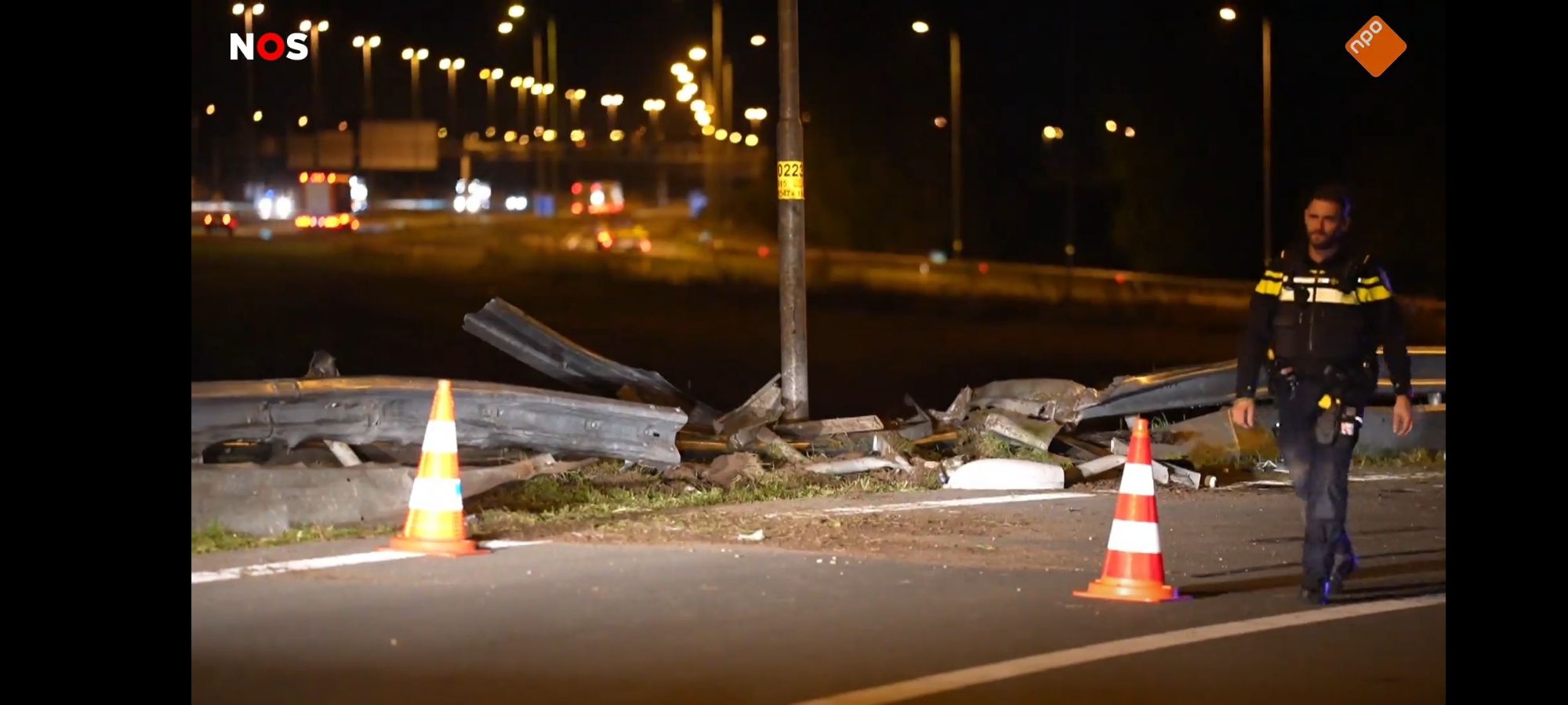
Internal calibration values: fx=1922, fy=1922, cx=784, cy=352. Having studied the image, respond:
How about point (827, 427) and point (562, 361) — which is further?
point (562, 361)

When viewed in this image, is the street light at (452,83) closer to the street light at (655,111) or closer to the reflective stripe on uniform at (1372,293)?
the street light at (655,111)

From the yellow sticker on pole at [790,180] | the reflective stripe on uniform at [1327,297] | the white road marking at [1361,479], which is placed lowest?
the white road marking at [1361,479]

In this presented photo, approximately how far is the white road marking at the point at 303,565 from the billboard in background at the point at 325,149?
60189mm

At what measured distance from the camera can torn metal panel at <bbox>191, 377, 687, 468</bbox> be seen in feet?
36.2

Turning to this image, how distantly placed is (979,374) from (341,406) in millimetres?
13516

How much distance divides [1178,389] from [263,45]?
4282 centimetres

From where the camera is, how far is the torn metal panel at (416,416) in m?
11.0

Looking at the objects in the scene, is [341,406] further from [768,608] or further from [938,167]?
[938,167]

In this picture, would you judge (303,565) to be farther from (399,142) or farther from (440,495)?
(399,142)

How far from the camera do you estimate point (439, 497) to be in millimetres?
9953

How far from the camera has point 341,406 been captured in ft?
37.4

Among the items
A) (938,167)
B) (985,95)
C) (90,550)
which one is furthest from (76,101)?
(985,95)

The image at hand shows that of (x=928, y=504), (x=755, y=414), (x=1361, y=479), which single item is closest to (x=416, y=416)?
(x=928, y=504)

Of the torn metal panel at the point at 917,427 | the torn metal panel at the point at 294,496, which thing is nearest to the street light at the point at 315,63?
the torn metal panel at the point at 917,427
